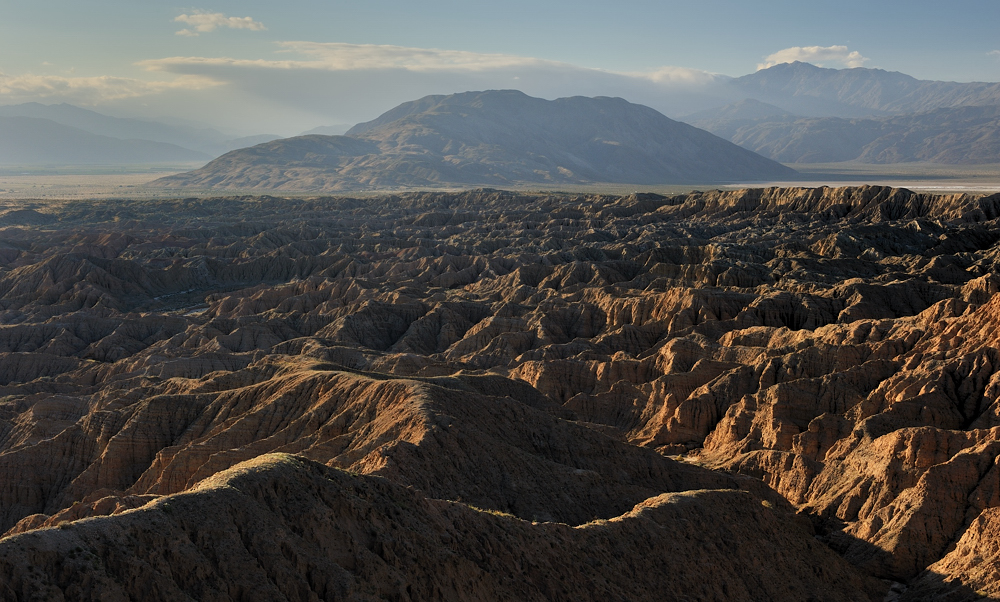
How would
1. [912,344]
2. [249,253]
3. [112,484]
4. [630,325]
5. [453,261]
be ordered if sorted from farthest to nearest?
[249,253] < [453,261] < [630,325] < [912,344] < [112,484]

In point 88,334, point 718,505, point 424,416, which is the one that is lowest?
point 88,334

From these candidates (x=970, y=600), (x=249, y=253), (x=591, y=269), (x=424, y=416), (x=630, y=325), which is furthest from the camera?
(x=249, y=253)

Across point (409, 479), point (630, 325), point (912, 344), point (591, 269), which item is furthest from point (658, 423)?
point (591, 269)

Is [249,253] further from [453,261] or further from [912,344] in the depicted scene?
[912,344]

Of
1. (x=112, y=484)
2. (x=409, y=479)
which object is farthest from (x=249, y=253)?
(x=409, y=479)

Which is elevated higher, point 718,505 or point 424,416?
point 424,416

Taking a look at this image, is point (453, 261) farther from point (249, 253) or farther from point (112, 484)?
point (112, 484)

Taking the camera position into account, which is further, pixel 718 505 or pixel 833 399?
pixel 833 399
